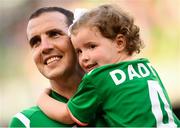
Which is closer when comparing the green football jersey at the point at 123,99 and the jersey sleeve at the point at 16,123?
the green football jersey at the point at 123,99

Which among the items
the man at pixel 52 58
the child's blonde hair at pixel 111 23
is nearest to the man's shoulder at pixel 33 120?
the man at pixel 52 58

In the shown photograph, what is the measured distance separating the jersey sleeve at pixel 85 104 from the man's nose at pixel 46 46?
24cm

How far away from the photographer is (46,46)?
2102 millimetres

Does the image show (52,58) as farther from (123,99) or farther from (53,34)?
(123,99)

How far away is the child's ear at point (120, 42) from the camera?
2006 millimetres

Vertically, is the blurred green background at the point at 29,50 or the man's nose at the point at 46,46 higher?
the man's nose at the point at 46,46

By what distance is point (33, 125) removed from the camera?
2055 mm

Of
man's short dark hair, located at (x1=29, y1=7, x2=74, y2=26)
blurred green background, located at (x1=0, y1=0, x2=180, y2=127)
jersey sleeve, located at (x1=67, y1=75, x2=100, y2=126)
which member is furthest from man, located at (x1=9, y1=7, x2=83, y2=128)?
blurred green background, located at (x1=0, y1=0, x2=180, y2=127)

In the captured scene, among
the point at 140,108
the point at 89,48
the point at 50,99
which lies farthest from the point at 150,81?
the point at 50,99

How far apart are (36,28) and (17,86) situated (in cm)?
344

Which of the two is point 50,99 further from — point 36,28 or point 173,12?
point 173,12

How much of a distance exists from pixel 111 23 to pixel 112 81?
236mm

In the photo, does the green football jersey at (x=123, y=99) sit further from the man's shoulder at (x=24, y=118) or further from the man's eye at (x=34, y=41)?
the man's eye at (x=34, y=41)

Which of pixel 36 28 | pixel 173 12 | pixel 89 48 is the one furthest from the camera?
pixel 173 12
